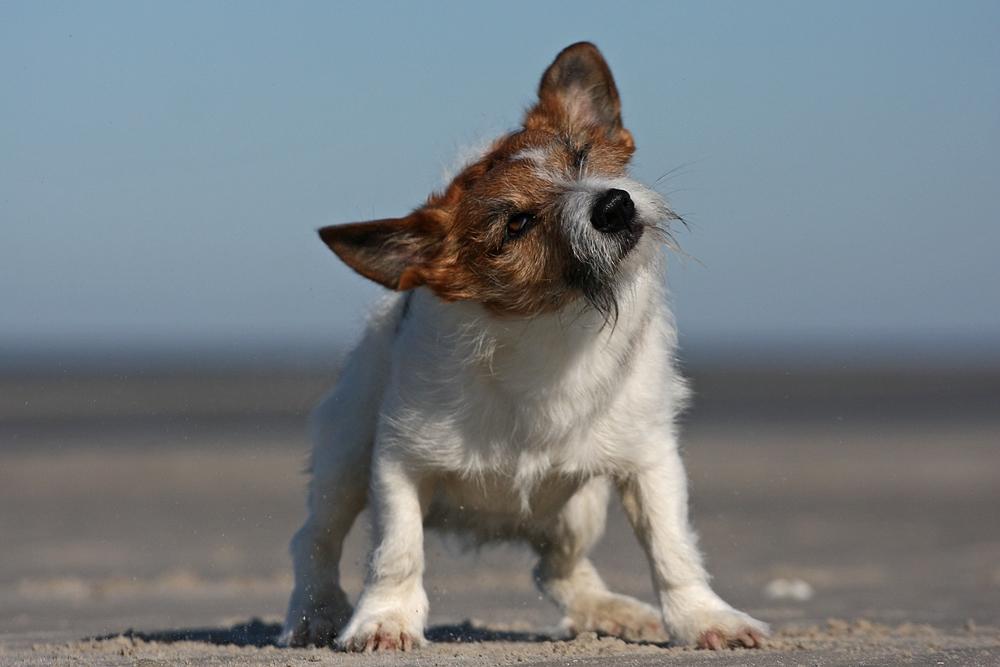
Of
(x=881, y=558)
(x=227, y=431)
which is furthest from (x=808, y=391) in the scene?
(x=881, y=558)

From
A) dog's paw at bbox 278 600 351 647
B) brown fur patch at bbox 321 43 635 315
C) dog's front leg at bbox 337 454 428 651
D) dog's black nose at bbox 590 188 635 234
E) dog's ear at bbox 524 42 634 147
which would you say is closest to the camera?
dog's black nose at bbox 590 188 635 234

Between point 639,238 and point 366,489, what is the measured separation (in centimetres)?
233

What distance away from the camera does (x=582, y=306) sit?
537 cm

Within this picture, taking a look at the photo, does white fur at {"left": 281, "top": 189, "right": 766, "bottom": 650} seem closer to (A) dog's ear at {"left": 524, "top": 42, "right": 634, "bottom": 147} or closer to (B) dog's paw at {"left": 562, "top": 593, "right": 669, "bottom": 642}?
(A) dog's ear at {"left": 524, "top": 42, "right": 634, "bottom": 147}

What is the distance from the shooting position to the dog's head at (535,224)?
522 cm

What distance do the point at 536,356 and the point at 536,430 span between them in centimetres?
36

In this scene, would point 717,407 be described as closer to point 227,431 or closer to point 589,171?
point 227,431

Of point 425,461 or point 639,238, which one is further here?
point 425,461

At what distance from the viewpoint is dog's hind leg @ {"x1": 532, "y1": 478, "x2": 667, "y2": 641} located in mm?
6539

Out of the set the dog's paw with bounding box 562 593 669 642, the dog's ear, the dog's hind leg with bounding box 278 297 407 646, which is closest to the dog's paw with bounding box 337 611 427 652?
the dog's hind leg with bounding box 278 297 407 646

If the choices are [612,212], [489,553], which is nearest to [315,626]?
[489,553]

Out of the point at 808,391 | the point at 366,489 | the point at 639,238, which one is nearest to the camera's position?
the point at 639,238

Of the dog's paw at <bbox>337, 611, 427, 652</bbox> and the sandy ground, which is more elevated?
the sandy ground

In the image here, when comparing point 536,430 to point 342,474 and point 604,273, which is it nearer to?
point 604,273
